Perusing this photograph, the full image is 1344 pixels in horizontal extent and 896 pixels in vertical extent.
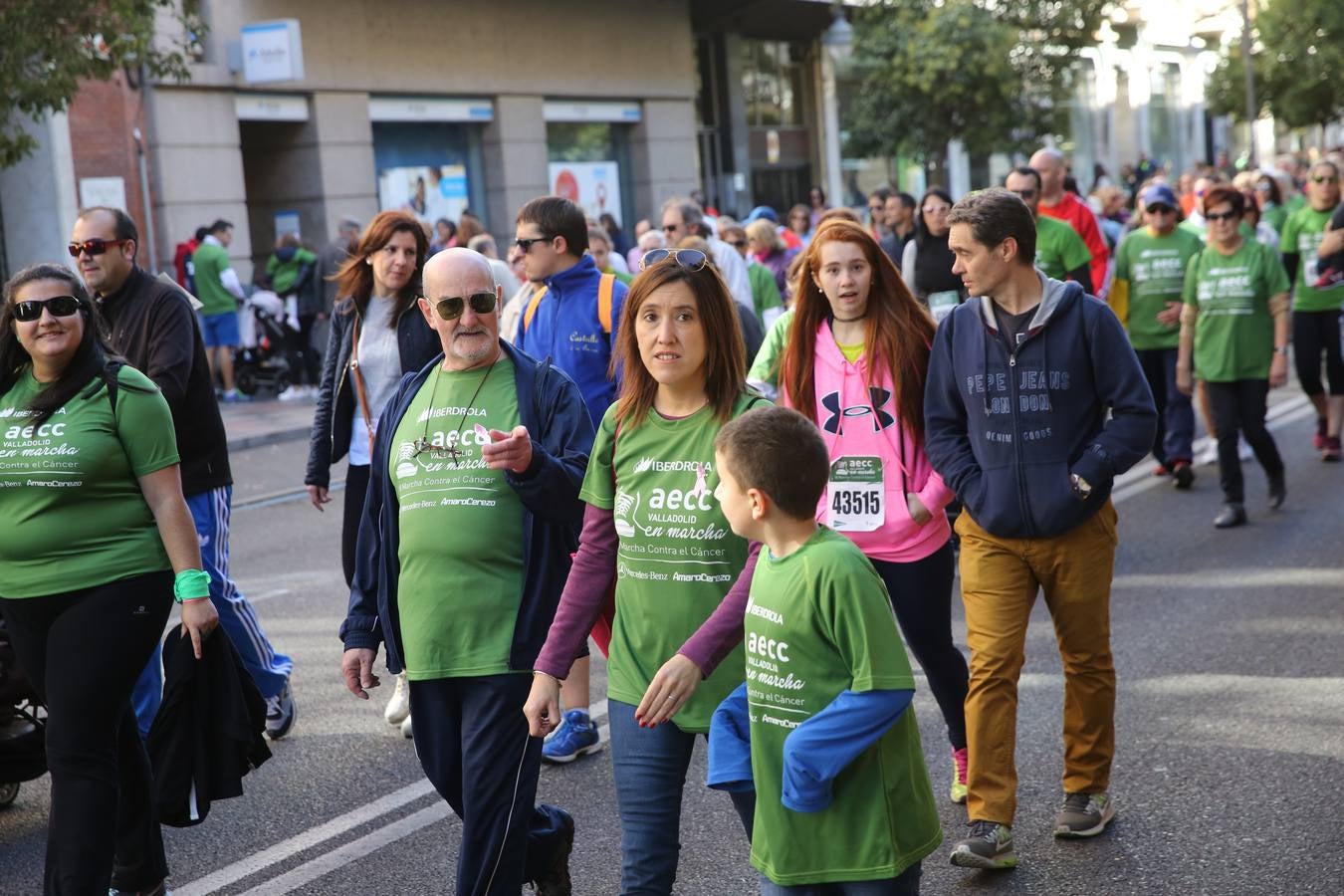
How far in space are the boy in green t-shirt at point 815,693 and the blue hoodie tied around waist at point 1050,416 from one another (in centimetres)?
149

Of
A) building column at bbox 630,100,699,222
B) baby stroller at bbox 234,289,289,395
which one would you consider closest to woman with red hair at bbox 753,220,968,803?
baby stroller at bbox 234,289,289,395

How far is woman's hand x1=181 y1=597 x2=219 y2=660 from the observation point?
14.7 ft

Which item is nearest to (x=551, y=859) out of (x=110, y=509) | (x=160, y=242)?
(x=110, y=509)

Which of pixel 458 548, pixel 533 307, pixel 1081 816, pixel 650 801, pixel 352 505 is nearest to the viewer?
pixel 650 801

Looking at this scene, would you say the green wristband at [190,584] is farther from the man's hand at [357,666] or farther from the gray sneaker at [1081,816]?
the gray sneaker at [1081,816]

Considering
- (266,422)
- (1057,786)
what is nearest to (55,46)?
(266,422)

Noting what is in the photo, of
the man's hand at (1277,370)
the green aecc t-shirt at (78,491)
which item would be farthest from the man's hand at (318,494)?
the man's hand at (1277,370)

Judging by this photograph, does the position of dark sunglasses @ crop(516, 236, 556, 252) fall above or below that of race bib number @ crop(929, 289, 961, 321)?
above

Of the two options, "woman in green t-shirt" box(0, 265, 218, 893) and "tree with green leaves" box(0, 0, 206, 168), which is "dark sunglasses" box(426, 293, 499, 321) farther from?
"tree with green leaves" box(0, 0, 206, 168)

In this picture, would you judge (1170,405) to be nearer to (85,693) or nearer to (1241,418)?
(1241,418)

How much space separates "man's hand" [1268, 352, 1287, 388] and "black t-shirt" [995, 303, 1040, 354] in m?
5.57

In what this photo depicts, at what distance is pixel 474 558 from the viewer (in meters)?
4.01

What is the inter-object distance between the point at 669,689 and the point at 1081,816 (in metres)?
1.97

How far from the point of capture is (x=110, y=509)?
4434 mm
